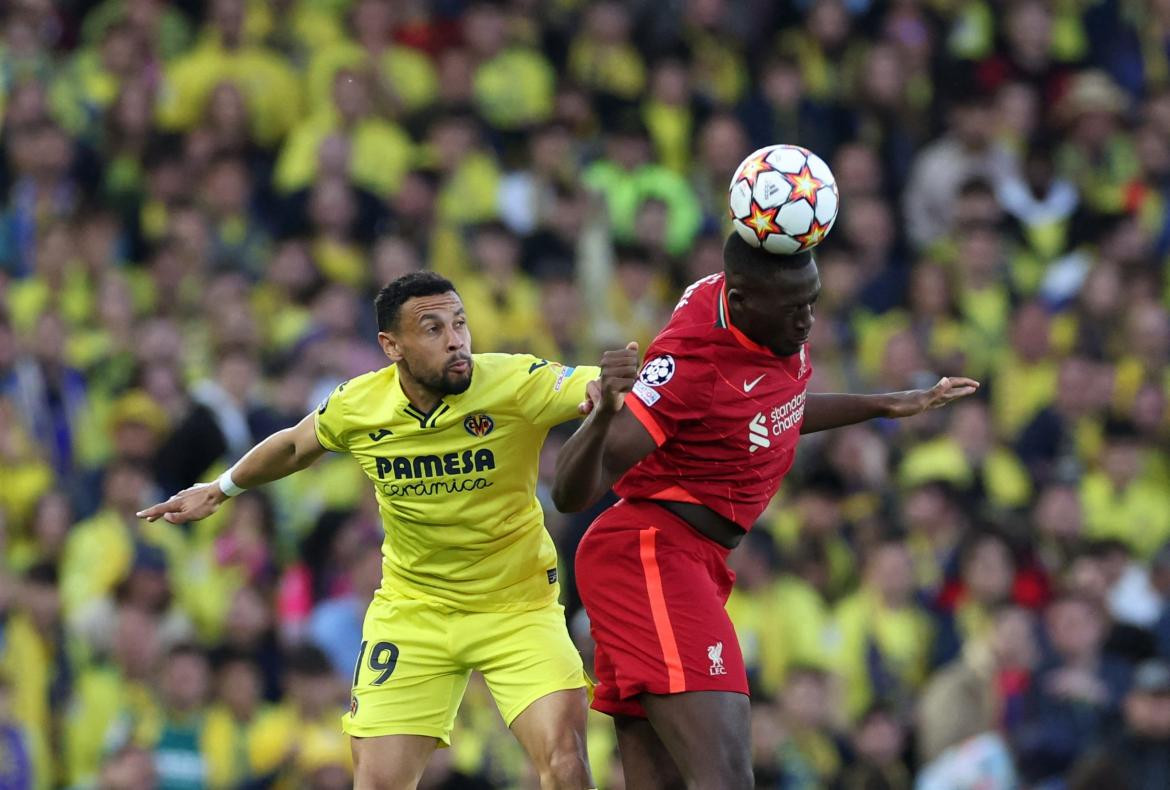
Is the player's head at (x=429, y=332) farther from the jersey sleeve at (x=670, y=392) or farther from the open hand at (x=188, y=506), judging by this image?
the open hand at (x=188, y=506)

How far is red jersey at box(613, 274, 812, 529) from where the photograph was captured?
7582mm

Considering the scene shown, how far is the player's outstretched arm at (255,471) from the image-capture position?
8273 millimetres

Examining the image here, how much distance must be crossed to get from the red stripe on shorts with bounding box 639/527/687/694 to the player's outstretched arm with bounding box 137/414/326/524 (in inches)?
52.7

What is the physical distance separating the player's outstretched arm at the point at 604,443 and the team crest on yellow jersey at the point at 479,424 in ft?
2.52

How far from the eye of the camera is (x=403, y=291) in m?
8.09

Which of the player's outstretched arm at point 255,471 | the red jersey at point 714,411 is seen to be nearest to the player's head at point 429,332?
the player's outstretched arm at point 255,471

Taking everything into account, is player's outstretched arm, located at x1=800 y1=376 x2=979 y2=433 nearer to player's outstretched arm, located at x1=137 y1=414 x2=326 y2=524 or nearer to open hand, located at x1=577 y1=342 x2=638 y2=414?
open hand, located at x1=577 y1=342 x2=638 y2=414

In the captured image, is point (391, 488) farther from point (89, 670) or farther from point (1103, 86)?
point (1103, 86)

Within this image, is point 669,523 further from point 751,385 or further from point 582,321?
point 582,321

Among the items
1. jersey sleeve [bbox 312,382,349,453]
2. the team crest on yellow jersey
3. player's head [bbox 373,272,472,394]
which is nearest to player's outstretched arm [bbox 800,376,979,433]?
the team crest on yellow jersey

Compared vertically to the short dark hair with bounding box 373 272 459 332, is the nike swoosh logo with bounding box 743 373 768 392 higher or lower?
lower

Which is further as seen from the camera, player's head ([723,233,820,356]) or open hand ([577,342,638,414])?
player's head ([723,233,820,356])

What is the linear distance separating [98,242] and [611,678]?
7050mm

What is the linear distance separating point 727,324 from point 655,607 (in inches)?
40.5
